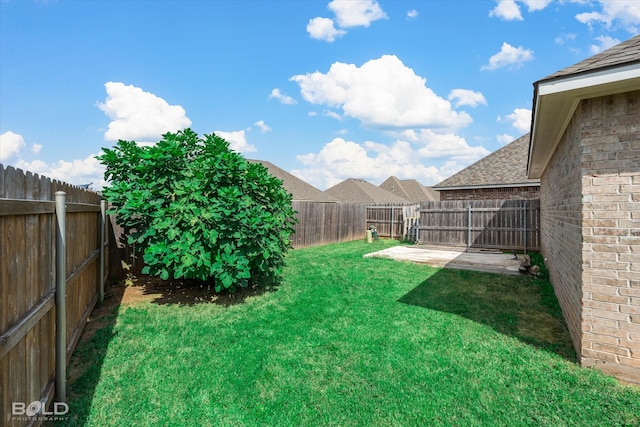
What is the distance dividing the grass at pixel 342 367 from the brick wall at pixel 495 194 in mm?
10507

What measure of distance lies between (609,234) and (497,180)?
12890mm

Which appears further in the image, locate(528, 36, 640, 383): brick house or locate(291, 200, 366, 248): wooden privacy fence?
locate(291, 200, 366, 248): wooden privacy fence

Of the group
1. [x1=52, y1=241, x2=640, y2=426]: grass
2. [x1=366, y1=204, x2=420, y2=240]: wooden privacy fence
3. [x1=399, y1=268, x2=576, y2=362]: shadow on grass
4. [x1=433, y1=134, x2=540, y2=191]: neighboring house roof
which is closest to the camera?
[x1=52, y1=241, x2=640, y2=426]: grass

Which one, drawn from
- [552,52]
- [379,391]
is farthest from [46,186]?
[552,52]

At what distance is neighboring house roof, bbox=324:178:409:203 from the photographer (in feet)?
100.0

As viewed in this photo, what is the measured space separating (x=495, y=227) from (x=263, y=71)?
11336mm

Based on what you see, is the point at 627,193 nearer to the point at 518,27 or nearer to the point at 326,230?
the point at 518,27

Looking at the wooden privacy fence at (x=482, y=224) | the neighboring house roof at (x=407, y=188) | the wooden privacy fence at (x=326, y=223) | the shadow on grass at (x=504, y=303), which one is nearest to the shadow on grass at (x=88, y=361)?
the shadow on grass at (x=504, y=303)

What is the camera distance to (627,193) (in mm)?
2953

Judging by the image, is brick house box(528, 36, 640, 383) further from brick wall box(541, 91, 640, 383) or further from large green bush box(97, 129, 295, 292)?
large green bush box(97, 129, 295, 292)

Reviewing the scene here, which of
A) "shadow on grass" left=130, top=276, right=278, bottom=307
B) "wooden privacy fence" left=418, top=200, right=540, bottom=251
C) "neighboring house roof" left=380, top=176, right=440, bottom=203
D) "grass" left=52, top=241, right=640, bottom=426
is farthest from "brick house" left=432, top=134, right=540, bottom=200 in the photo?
"neighboring house roof" left=380, top=176, right=440, bottom=203

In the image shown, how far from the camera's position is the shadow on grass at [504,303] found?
404 cm

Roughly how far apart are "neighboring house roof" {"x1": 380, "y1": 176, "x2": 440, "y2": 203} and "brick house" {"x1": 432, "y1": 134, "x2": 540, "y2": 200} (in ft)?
74.2

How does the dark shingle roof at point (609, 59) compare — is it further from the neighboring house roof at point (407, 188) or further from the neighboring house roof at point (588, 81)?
the neighboring house roof at point (407, 188)
